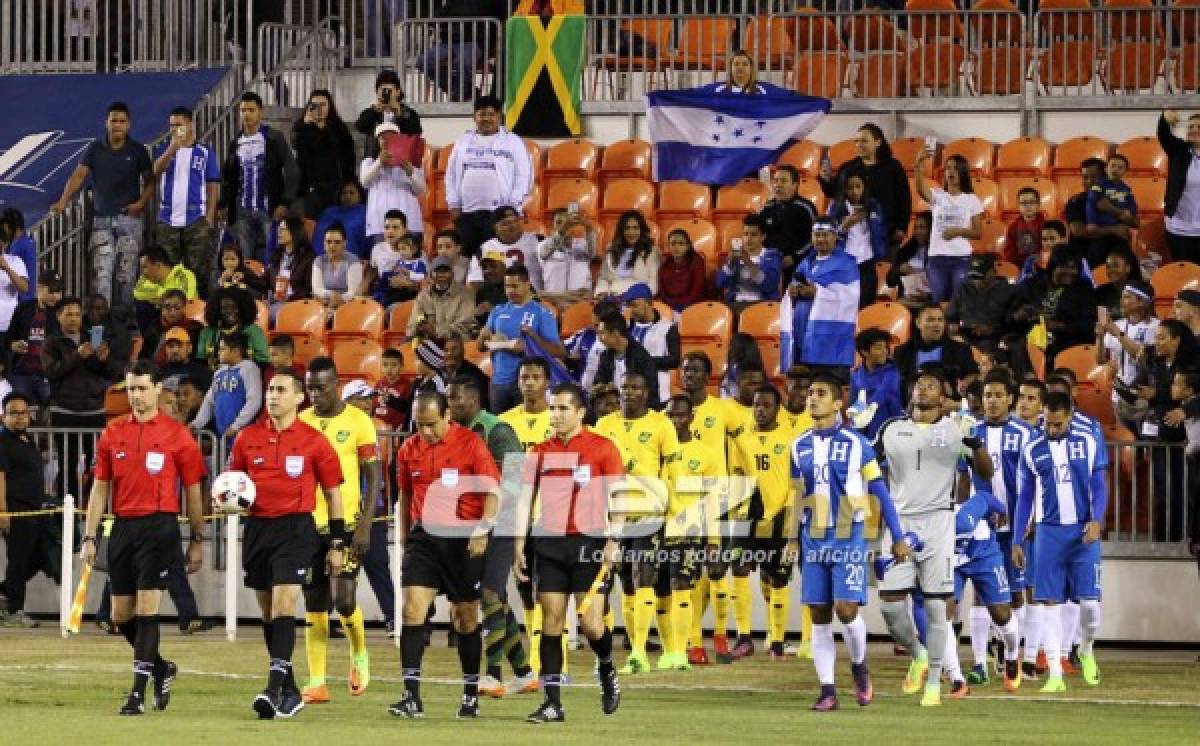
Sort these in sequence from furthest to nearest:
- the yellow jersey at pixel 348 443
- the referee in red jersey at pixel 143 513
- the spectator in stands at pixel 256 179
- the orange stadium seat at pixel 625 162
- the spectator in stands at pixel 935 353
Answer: the orange stadium seat at pixel 625 162 → the spectator in stands at pixel 256 179 → the spectator in stands at pixel 935 353 → the yellow jersey at pixel 348 443 → the referee in red jersey at pixel 143 513

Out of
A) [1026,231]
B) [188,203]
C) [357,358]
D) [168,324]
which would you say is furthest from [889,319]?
[188,203]

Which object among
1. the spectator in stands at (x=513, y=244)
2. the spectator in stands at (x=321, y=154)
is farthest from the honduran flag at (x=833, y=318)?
the spectator in stands at (x=321, y=154)

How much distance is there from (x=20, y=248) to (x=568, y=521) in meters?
11.4

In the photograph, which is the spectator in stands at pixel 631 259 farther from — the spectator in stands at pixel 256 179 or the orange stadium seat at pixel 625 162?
the spectator in stands at pixel 256 179

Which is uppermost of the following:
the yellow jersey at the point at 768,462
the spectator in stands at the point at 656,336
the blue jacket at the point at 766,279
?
the blue jacket at the point at 766,279

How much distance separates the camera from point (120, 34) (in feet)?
101

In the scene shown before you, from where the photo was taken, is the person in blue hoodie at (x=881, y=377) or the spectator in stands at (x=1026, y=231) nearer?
the person in blue hoodie at (x=881, y=377)

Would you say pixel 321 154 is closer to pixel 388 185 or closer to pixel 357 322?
pixel 388 185

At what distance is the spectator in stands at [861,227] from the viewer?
2402cm

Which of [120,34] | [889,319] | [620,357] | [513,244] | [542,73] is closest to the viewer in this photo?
[620,357]

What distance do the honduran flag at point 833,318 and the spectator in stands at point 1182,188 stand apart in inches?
135

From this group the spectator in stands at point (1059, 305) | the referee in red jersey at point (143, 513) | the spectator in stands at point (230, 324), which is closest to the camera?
the referee in red jersey at point (143, 513)

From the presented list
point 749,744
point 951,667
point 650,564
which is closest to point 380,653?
point 650,564

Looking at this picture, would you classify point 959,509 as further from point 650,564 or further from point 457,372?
point 457,372
